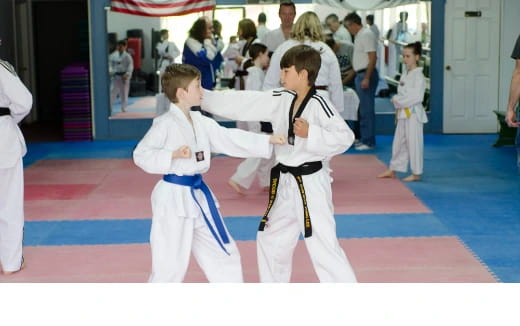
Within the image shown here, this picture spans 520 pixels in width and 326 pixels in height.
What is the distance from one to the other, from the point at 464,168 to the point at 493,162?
497 mm

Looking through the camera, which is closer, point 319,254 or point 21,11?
point 319,254

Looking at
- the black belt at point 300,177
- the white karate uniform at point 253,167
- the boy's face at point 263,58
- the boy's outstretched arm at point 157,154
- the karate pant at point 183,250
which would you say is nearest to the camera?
the boy's outstretched arm at point 157,154

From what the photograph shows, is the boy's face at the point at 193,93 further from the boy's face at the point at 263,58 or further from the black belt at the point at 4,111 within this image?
the boy's face at the point at 263,58

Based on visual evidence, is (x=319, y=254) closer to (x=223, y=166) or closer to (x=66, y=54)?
(x=223, y=166)

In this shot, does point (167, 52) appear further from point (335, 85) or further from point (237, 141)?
point (237, 141)

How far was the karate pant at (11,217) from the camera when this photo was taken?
5004mm

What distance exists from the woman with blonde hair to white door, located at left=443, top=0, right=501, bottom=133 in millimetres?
5013

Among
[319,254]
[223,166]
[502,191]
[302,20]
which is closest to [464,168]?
[502,191]

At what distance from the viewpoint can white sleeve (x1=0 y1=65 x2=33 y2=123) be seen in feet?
15.7

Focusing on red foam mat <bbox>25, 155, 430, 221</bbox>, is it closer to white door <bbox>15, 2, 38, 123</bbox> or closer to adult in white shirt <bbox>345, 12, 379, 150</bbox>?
adult in white shirt <bbox>345, 12, 379, 150</bbox>

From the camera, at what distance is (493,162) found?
30.1 feet

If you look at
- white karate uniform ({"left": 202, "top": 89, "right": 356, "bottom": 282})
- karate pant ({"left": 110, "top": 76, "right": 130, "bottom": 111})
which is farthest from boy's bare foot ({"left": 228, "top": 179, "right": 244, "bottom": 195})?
karate pant ({"left": 110, "top": 76, "right": 130, "bottom": 111})

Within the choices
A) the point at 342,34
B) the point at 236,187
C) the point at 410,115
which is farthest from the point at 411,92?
the point at 342,34

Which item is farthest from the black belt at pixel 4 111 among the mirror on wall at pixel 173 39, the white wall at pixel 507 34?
the white wall at pixel 507 34
